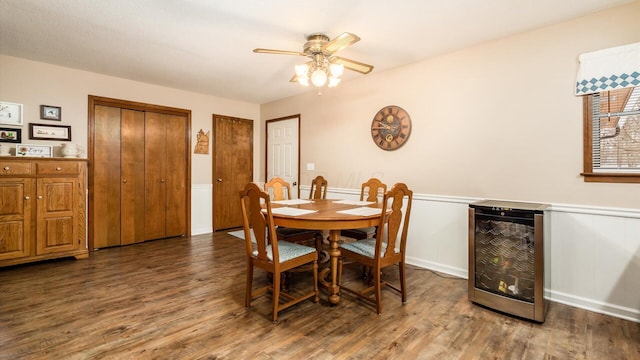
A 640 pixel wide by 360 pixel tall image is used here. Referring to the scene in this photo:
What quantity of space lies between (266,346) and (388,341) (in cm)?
79

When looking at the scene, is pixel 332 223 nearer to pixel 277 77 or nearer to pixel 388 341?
pixel 388 341

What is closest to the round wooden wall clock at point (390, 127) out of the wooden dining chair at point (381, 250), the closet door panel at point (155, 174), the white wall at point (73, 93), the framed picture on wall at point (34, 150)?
the wooden dining chair at point (381, 250)

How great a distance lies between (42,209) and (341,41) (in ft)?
12.3

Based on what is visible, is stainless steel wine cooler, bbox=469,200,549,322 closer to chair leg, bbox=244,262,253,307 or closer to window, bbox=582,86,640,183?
window, bbox=582,86,640,183

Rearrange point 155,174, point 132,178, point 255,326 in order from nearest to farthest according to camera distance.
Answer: point 255,326, point 132,178, point 155,174

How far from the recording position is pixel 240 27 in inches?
105

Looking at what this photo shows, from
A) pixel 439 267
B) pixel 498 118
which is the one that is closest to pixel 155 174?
pixel 439 267

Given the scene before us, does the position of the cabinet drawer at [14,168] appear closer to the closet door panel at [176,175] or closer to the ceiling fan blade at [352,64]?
the closet door panel at [176,175]

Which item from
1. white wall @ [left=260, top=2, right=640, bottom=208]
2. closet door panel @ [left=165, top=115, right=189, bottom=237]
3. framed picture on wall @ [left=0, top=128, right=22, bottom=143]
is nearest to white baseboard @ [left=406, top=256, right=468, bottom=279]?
white wall @ [left=260, top=2, right=640, bottom=208]

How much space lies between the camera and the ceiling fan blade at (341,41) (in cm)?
216

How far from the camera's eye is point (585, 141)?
2.39 metres

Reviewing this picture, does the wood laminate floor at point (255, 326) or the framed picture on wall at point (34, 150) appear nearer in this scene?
the wood laminate floor at point (255, 326)

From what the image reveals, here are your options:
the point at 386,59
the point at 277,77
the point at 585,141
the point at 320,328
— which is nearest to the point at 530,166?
the point at 585,141

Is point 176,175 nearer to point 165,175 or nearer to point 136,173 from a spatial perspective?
point 165,175
